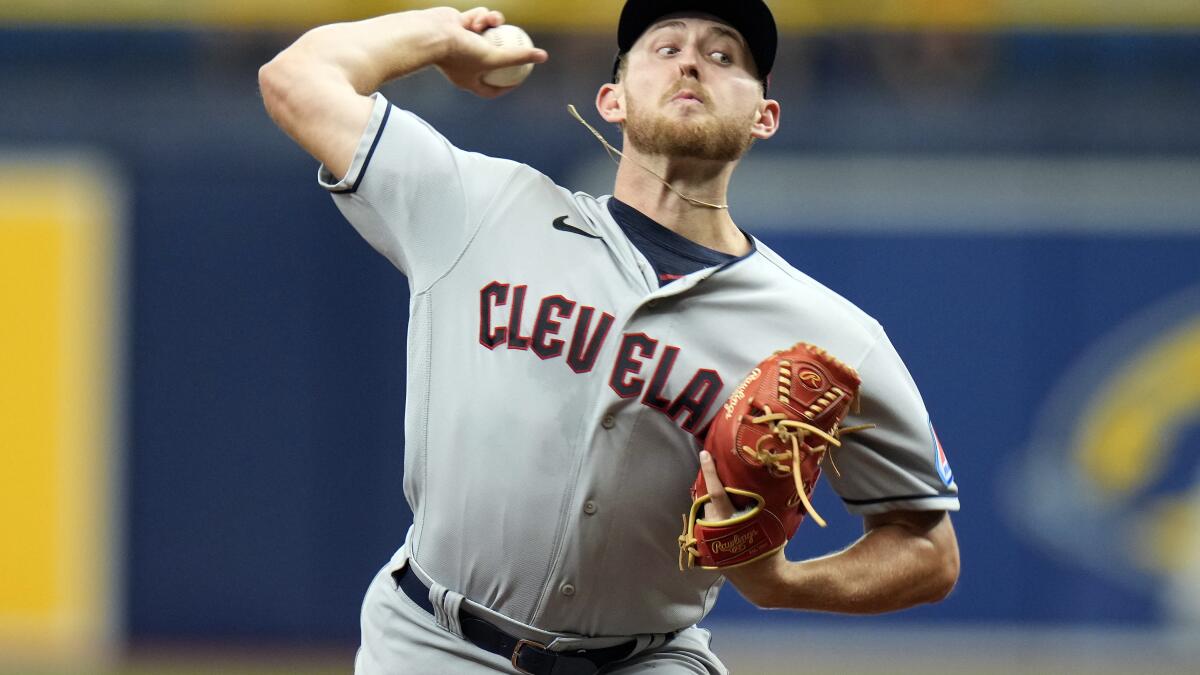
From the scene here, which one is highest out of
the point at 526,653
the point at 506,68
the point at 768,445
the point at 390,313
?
the point at 506,68

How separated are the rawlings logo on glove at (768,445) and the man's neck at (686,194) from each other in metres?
0.50

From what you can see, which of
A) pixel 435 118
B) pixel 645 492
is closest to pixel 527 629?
pixel 645 492

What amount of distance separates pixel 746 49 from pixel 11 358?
19.4 ft

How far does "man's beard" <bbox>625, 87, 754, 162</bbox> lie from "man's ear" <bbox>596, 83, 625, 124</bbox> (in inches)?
3.2

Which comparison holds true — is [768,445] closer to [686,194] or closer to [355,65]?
[686,194]

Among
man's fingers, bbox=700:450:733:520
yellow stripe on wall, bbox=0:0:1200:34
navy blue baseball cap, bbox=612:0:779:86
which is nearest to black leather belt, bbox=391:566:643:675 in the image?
man's fingers, bbox=700:450:733:520

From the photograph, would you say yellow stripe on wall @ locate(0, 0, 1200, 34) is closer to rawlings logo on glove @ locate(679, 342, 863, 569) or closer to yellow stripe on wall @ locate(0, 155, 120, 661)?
yellow stripe on wall @ locate(0, 155, 120, 661)

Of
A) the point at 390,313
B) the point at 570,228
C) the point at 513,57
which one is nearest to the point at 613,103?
the point at 513,57

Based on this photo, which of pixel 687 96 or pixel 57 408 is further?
pixel 57 408

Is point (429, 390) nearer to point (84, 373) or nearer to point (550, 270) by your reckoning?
point (550, 270)

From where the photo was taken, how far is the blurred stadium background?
820 centimetres

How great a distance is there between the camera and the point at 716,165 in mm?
3252

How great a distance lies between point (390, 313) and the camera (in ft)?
27.6

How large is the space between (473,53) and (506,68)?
97 mm
